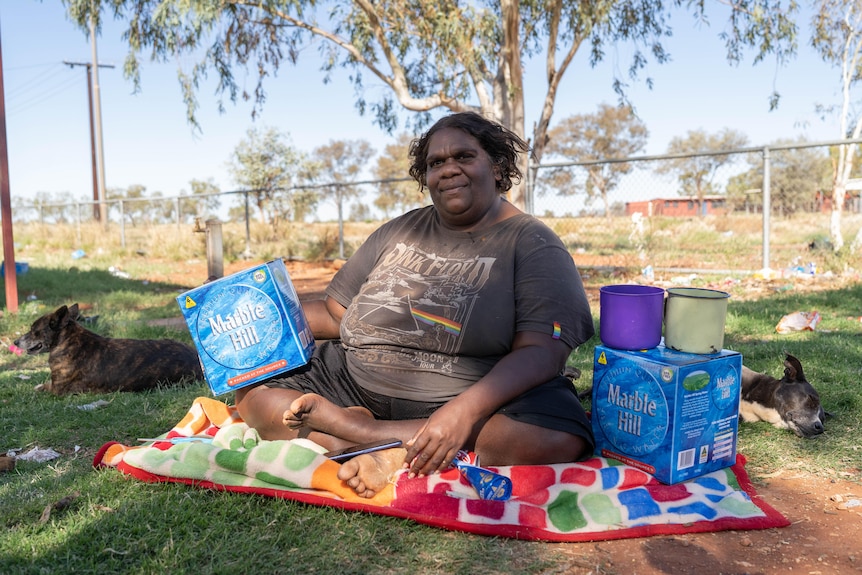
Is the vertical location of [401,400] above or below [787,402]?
above

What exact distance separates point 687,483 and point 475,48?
9.06 meters

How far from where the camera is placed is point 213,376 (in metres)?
2.97

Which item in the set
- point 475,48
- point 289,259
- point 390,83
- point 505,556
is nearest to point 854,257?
point 475,48

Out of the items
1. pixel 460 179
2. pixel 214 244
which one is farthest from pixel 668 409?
pixel 214 244

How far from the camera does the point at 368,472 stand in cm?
245

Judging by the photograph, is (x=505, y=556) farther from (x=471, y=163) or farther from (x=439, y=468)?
(x=471, y=163)

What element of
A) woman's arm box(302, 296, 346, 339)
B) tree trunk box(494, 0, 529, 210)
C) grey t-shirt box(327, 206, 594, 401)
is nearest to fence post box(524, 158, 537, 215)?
tree trunk box(494, 0, 529, 210)

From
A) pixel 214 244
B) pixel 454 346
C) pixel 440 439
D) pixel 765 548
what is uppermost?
pixel 214 244

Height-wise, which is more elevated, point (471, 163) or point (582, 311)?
point (471, 163)

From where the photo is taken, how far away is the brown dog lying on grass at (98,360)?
433 centimetres

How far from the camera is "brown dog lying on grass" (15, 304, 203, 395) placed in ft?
14.2

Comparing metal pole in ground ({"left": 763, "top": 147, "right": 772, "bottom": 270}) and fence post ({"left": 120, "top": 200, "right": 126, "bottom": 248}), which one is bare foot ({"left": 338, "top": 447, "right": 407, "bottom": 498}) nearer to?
metal pole in ground ({"left": 763, "top": 147, "right": 772, "bottom": 270})

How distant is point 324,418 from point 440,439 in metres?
0.54

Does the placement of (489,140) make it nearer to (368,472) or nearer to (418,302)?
(418,302)
